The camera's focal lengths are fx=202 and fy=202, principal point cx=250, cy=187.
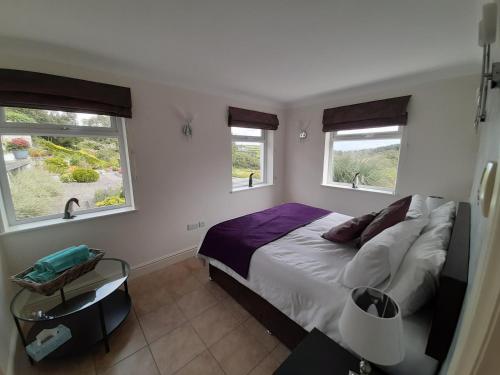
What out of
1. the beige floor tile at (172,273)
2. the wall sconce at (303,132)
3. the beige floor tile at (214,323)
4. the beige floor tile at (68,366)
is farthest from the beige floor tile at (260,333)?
the wall sconce at (303,132)

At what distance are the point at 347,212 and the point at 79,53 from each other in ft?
11.8

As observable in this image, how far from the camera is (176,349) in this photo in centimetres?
148

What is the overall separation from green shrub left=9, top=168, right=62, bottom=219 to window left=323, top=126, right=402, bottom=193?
3.42 metres

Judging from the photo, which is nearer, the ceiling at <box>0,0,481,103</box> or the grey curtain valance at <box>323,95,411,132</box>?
the ceiling at <box>0,0,481,103</box>

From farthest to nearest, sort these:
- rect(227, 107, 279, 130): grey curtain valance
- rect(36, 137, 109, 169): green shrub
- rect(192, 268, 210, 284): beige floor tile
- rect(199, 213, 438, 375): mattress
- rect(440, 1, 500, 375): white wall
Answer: rect(227, 107, 279, 130): grey curtain valance < rect(192, 268, 210, 284): beige floor tile < rect(36, 137, 109, 169): green shrub < rect(199, 213, 438, 375): mattress < rect(440, 1, 500, 375): white wall

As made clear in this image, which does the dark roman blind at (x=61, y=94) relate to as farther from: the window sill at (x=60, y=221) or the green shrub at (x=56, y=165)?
the window sill at (x=60, y=221)

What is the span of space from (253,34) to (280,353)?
7.60 feet

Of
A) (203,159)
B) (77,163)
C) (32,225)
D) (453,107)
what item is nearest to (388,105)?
(453,107)

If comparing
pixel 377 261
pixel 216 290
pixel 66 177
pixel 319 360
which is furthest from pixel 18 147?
pixel 377 261

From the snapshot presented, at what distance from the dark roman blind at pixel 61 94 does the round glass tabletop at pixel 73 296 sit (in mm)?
1395

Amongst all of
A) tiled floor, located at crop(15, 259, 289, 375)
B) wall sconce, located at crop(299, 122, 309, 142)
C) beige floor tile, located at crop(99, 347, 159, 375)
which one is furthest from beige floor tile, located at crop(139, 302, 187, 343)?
wall sconce, located at crop(299, 122, 309, 142)

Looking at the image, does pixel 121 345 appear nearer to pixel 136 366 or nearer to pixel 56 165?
pixel 136 366

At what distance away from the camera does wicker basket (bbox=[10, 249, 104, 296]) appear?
1342 mm

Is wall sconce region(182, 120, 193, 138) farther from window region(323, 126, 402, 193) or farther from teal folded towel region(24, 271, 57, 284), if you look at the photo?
window region(323, 126, 402, 193)
